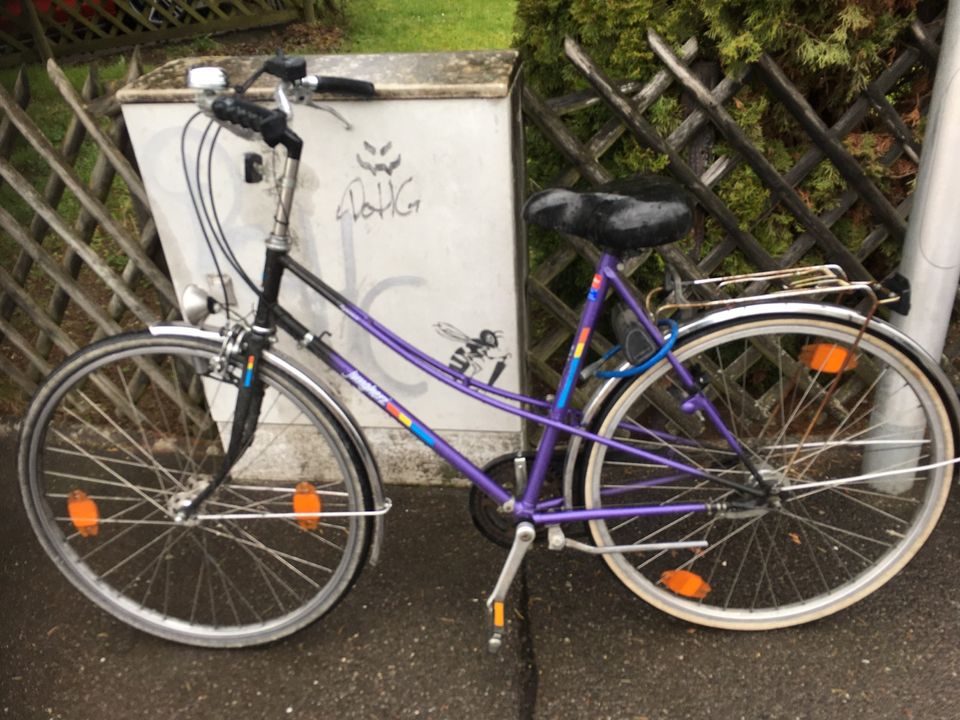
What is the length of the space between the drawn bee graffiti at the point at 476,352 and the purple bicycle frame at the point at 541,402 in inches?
13.5

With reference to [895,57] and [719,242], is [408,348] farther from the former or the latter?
[895,57]

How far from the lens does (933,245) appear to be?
230 cm

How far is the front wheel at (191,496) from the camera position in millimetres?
2162

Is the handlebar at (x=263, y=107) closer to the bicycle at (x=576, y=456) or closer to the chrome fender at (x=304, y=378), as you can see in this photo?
the bicycle at (x=576, y=456)

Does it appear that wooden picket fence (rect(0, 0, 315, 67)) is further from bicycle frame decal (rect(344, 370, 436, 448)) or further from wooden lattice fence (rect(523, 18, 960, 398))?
bicycle frame decal (rect(344, 370, 436, 448))

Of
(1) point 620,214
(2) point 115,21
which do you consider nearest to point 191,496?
(1) point 620,214

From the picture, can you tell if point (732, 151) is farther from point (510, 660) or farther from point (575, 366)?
point (510, 660)

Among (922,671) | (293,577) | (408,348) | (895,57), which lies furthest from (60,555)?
(895,57)

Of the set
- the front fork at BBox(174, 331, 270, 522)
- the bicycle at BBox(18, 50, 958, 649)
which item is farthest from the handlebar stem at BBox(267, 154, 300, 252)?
the front fork at BBox(174, 331, 270, 522)

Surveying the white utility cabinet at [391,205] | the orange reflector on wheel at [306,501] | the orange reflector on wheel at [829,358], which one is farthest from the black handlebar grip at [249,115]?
the orange reflector on wheel at [829,358]

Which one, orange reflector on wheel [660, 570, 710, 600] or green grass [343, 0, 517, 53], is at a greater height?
green grass [343, 0, 517, 53]

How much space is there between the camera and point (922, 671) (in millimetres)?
2234

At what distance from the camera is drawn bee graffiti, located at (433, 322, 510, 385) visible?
2.59 meters

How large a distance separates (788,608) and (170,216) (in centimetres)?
224
